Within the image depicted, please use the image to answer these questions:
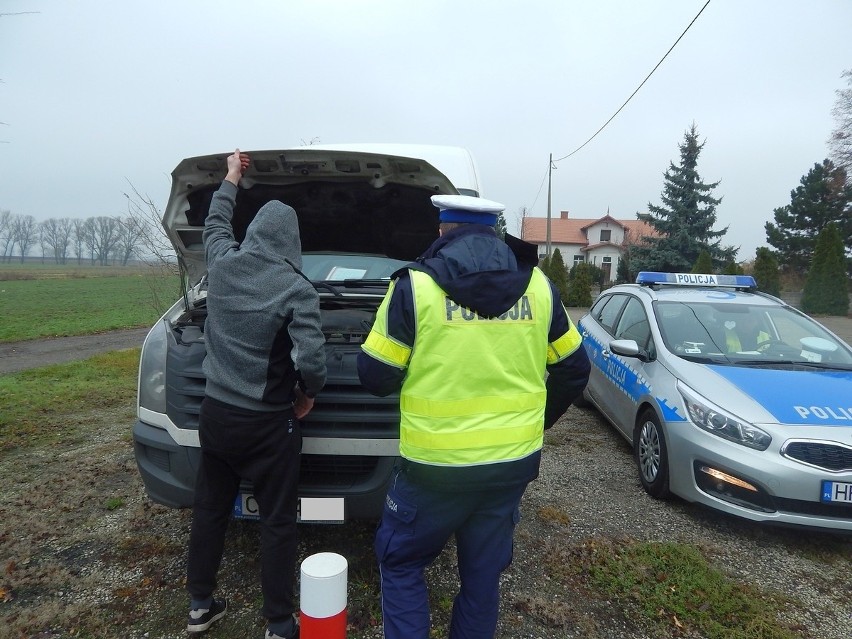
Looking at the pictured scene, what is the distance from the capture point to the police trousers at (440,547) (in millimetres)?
1954

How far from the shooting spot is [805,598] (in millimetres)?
2930

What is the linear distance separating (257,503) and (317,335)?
2.92ft

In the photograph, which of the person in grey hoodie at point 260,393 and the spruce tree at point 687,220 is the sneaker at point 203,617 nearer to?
the person in grey hoodie at point 260,393

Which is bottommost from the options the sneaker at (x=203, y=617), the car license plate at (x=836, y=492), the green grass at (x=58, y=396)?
the green grass at (x=58, y=396)

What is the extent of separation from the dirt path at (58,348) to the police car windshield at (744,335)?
9756 millimetres

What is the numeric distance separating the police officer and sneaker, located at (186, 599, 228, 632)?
103 cm

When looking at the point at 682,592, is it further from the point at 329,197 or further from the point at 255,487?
the point at 329,197

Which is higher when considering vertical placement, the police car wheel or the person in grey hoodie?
the person in grey hoodie

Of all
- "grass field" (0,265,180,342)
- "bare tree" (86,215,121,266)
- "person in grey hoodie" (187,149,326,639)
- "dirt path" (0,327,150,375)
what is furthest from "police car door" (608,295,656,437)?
"bare tree" (86,215,121,266)

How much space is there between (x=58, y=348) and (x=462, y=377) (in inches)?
504

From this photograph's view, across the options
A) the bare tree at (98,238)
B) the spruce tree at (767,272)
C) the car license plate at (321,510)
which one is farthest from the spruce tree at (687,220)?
the bare tree at (98,238)

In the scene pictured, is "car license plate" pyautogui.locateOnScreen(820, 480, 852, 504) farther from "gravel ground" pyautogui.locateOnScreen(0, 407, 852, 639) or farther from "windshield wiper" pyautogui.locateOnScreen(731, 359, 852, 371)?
"windshield wiper" pyautogui.locateOnScreen(731, 359, 852, 371)

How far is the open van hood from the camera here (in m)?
3.23

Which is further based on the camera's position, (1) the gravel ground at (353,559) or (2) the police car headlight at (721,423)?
(2) the police car headlight at (721,423)
